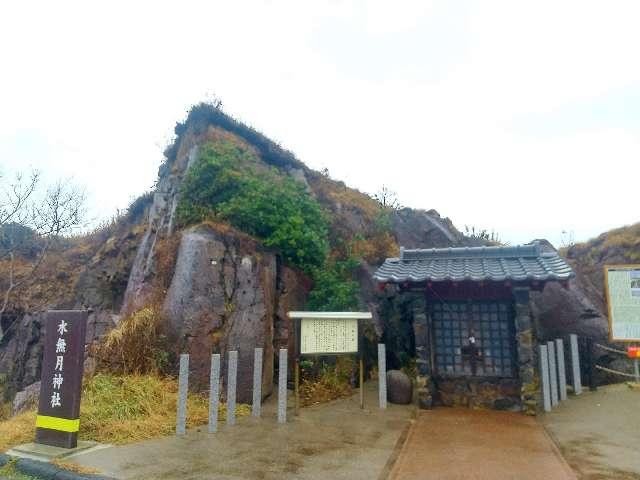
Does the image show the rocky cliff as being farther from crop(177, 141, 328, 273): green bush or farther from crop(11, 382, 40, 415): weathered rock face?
crop(11, 382, 40, 415): weathered rock face

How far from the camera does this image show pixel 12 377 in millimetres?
14180

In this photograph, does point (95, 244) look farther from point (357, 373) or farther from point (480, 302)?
point (480, 302)

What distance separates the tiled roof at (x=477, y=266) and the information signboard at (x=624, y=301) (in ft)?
3.90

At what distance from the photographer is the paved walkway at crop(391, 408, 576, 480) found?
5457mm

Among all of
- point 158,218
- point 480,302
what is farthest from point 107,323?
point 480,302

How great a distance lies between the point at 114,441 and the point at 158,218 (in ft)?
26.2

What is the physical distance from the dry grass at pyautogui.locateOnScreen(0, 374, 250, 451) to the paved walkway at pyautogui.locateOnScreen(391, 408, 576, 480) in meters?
3.63

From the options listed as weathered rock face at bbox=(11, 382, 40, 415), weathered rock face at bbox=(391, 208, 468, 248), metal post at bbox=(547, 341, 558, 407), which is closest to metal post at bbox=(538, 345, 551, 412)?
metal post at bbox=(547, 341, 558, 407)

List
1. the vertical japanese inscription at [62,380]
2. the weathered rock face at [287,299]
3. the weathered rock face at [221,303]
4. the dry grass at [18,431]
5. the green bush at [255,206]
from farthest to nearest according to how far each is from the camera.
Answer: the green bush at [255,206] < the weathered rock face at [287,299] < the weathered rock face at [221,303] < the dry grass at [18,431] < the vertical japanese inscription at [62,380]

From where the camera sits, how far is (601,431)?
7617mm

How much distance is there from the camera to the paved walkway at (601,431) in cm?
570

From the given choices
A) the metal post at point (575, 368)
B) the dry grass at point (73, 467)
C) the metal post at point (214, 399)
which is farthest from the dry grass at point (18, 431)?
the metal post at point (575, 368)

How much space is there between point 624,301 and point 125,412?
1030 centimetres

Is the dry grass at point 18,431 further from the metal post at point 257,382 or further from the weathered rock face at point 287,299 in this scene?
the weathered rock face at point 287,299
